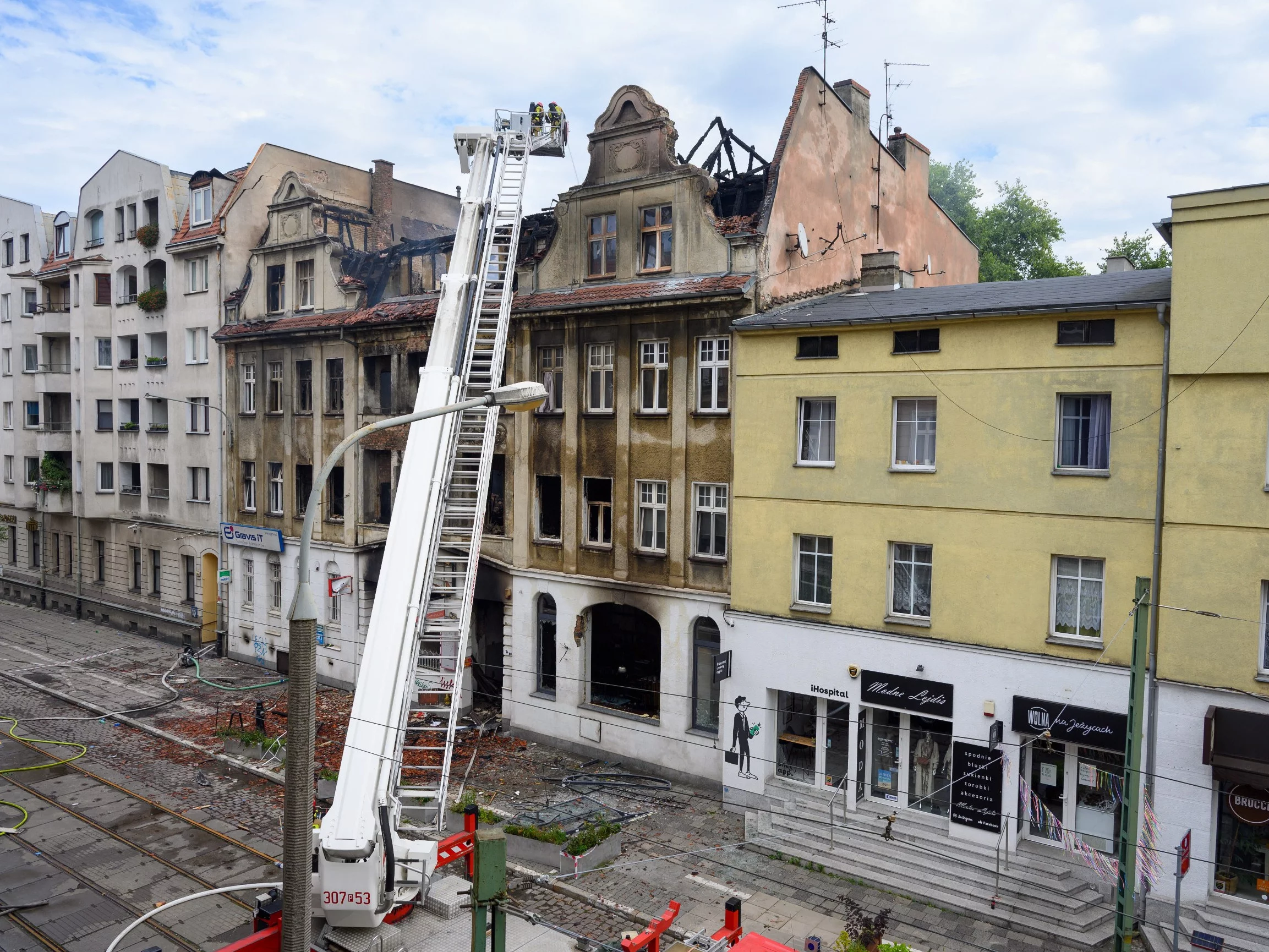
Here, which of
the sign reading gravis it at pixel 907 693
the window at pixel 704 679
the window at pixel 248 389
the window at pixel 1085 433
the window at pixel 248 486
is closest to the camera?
the window at pixel 1085 433

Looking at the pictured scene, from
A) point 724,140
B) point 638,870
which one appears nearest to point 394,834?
point 638,870

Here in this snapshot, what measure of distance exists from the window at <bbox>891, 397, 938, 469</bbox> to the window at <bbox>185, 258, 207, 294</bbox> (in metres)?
29.1

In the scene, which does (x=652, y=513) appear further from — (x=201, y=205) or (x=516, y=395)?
(x=201, y=205)

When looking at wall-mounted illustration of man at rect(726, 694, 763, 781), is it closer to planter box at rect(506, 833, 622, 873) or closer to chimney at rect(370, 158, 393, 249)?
planter box at rect(506, 833, 622, 873)

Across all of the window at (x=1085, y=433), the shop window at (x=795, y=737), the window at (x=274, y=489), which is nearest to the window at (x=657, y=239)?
the window at (x=1085, y=433)

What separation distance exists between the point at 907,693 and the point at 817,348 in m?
7.68

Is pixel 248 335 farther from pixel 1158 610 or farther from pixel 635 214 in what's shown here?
pixel 1158 610

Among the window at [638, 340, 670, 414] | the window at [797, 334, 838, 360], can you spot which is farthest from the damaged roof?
the window at [638, 340, 670, 414]

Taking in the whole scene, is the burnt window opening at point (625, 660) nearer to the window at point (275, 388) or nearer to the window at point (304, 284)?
the window at point (275, 388)

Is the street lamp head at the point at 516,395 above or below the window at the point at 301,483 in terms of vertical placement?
above

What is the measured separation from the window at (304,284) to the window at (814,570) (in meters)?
21.3

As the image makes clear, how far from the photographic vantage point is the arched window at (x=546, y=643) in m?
26.2

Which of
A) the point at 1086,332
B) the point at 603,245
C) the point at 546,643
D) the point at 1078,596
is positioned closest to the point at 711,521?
the point at 546,643

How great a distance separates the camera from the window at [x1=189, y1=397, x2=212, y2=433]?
36.9 m
